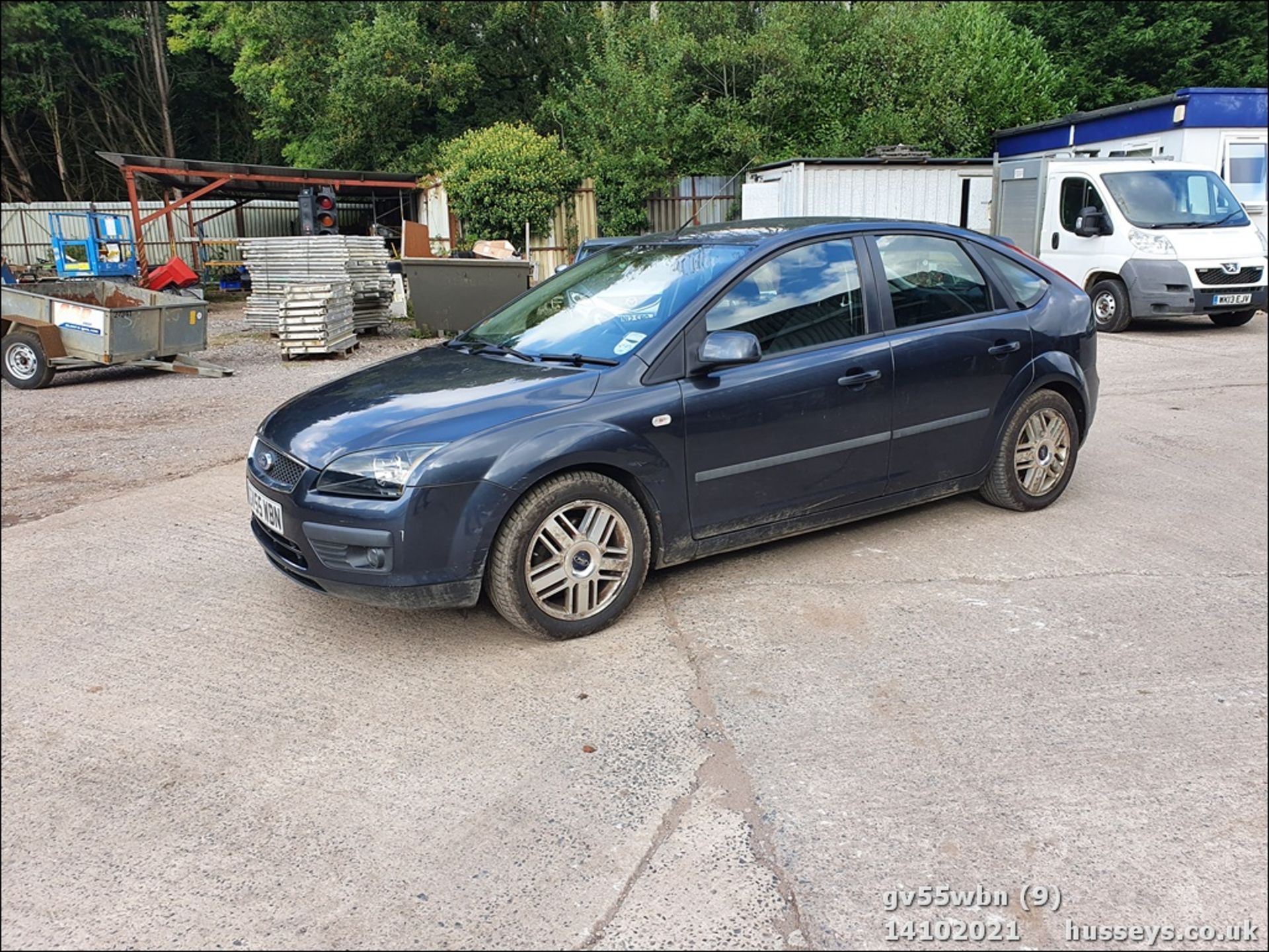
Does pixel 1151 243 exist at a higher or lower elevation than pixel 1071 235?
lower

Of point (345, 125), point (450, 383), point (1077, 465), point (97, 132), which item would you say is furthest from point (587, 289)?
point (97, 132)

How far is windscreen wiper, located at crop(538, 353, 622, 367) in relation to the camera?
429cm

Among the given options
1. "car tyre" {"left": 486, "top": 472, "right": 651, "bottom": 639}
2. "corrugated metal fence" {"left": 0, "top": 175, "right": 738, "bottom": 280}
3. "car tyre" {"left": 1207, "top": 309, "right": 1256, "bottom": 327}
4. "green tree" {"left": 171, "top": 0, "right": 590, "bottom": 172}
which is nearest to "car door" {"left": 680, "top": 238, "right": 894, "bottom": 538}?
"car tyre" {"left": 486, "top": 472, "right": 651, "bottom": 639}

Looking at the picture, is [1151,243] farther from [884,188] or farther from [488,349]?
[488,349]

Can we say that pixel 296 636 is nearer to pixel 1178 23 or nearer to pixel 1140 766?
pixel 1140 766

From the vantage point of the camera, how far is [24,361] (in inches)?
420

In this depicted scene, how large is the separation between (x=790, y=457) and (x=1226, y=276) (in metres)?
10.8

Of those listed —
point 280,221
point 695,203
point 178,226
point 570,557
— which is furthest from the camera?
point 280,221

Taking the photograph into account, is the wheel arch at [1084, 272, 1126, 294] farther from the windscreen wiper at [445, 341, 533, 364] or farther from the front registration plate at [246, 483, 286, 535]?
the front registration plate at [246, 483, 286, 535]

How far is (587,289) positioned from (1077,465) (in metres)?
3.66

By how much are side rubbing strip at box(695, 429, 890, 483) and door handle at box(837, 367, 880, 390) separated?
0.82ft

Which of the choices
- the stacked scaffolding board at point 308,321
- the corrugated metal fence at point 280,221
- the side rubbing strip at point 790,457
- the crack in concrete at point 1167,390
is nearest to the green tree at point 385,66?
the corrugated metal fence at point 280,221

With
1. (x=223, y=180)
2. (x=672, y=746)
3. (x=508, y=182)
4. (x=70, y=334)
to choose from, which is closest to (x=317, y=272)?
(x=70, y=334)

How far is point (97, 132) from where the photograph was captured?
103ft
